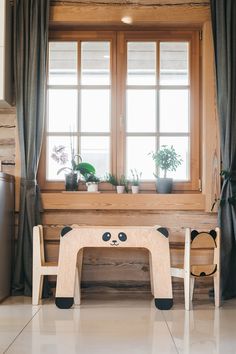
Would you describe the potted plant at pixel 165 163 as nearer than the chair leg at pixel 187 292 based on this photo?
No

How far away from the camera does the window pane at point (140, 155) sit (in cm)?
429

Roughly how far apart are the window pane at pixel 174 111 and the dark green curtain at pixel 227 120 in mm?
358

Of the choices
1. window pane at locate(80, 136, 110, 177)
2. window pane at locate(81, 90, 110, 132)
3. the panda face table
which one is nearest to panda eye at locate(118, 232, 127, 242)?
the panda face table

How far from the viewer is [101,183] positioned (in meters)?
4.26

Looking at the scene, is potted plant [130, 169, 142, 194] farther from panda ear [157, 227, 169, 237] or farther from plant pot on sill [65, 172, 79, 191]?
panda ear [157, 227, 169, 237]

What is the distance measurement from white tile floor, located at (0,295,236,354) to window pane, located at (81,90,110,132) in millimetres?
1471

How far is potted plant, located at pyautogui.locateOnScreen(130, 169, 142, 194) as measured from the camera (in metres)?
4.14

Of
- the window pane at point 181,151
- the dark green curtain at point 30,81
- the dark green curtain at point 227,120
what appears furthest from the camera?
the window pane at point 181,151

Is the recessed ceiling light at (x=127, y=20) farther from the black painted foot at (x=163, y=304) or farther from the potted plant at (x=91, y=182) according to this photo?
the black painted foot at (x=163, y=304)

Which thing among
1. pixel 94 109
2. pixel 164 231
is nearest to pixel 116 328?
pixel 164 231

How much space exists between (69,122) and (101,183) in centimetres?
60

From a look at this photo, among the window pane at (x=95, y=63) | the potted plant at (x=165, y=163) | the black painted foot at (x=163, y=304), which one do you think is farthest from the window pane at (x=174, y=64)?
the black painted foot at (x=163, y=304)

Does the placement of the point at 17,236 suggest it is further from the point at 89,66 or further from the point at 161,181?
the point at 89,66

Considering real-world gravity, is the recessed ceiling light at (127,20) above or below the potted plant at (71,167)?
above
